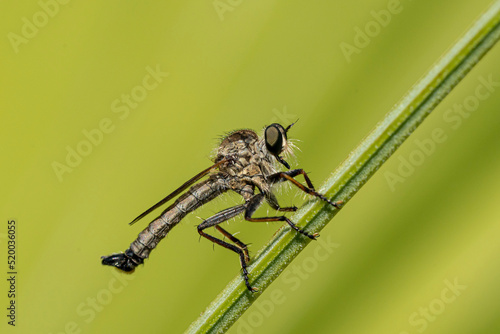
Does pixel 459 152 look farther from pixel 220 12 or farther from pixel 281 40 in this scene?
pixel 220 12

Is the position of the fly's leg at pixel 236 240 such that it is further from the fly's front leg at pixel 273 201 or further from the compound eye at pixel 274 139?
the compound eye at pixel 274 139

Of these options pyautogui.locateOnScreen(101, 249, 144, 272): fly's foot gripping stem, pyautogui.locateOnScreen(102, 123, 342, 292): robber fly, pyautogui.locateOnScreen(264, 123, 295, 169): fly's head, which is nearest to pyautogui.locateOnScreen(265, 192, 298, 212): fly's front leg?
pyautogui.locateOnScreen(102, 123, 342, 292): robber fly

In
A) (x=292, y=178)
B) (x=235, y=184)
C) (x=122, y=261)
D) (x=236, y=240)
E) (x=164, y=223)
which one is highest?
(x=292, y=178)

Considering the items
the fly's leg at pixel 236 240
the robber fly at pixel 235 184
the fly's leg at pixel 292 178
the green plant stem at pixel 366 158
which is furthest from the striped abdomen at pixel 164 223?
the green plant stem at pixel 366 158

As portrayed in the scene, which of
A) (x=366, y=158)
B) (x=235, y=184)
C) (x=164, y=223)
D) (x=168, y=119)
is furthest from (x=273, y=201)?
(x=366, y=158)

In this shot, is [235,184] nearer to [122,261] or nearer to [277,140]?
[277,140]
